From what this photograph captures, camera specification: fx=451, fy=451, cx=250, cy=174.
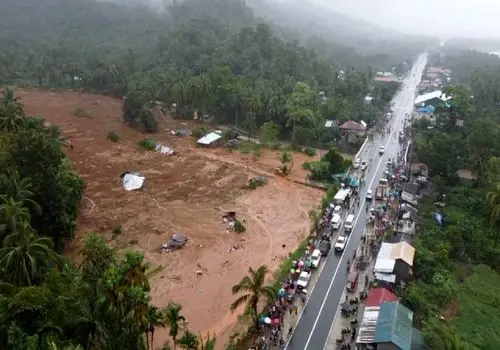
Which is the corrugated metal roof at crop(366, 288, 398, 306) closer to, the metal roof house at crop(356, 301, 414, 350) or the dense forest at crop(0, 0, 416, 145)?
the metal roof house at crop(356, 301, 414, 350)

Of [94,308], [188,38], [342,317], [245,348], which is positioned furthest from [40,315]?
[188,38]

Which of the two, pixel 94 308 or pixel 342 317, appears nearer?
pixel 94 308

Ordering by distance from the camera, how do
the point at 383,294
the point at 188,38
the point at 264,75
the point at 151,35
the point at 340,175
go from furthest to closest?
the point at 151,35, the point at 188,38, the point at 264,75, the point at 340,175, the point at 383,294

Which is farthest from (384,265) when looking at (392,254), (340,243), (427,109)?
(427,109)

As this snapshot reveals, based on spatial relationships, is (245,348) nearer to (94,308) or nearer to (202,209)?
(94,308)

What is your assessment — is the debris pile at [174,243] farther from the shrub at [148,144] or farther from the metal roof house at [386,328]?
the shrub at [148,144]

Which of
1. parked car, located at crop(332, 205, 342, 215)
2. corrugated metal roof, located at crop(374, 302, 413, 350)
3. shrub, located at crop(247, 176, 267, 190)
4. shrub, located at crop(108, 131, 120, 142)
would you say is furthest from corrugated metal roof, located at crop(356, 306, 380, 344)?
shrub, located at crop(108, 131, 120, 142)

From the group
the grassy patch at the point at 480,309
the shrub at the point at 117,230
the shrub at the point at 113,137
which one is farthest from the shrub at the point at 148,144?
the grassy patch at the point at 480,309
